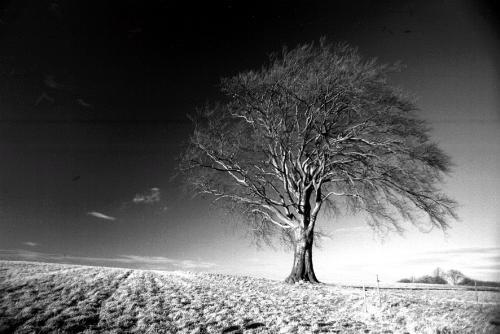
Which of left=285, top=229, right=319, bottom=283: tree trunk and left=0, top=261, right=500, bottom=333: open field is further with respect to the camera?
left=285, top=229, right=319, bottom=283: tree trunk

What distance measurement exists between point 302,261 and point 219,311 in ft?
26.5

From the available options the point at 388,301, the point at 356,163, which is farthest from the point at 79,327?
the point at 356,163

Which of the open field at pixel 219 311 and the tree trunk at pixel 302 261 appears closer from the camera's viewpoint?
the open field at pixel 219 311

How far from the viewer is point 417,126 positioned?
14305 millimetres

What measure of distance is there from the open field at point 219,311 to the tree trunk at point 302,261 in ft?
11.3

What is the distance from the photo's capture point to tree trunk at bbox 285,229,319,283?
14406 millimetres

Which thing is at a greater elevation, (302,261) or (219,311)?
(302,261)

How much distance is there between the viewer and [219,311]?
7.46 meters

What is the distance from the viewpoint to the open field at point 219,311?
6.18m

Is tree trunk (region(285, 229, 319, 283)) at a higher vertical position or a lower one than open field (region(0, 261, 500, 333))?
higher

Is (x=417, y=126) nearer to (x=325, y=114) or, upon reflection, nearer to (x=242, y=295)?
(x=325, y=114)

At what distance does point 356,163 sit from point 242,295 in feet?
30.7

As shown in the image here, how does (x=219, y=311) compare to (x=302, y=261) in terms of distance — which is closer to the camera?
(x=219, y=311)

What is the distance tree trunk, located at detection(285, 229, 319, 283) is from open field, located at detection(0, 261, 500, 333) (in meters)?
3.44
